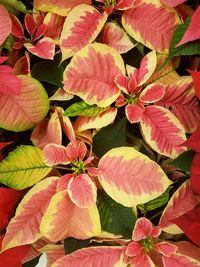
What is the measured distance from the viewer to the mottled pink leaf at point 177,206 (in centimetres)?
60

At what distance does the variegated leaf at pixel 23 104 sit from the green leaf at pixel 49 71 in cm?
2

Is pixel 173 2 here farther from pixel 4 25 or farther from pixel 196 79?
pixel 4 25

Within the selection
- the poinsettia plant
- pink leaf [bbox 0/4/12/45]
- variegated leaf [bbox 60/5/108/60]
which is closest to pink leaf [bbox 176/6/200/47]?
the poinsettia plant

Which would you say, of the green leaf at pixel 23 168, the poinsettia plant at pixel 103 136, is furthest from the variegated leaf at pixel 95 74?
the green leaf at pixel 23 168

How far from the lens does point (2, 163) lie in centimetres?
60

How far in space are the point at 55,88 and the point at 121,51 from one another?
0.38ft

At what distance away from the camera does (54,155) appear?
585 mm

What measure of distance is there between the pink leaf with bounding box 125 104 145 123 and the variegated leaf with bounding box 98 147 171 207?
0.13 feet

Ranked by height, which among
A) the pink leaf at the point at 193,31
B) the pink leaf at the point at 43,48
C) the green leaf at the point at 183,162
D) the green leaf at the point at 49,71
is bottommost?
the green leaf at the point at 183,162

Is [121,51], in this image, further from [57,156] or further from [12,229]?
[12,229]

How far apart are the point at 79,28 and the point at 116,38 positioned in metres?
0.06

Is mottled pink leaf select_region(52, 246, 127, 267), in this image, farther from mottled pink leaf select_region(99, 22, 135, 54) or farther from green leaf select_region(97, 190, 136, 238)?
mottled pink leaf select_region(99, 22, 135, 54)

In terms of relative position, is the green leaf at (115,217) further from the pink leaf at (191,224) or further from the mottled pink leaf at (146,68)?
the mottled pink leaf at (146,68)

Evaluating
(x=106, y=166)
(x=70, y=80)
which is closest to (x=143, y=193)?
(x=106, y=166)
